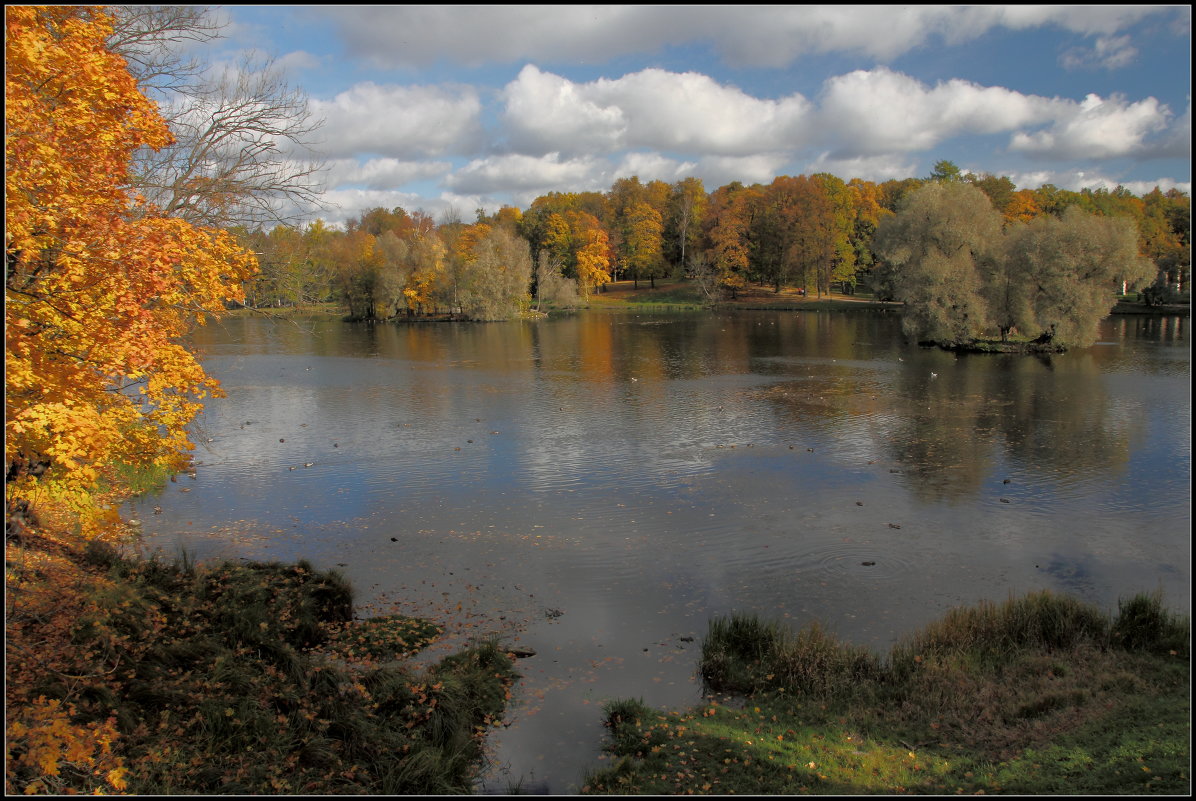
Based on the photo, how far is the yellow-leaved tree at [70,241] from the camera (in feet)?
24.4

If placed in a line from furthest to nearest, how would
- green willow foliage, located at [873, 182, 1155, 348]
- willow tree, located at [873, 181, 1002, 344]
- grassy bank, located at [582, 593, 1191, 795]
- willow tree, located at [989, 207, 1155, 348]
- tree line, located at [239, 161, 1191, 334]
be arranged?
tree line, located at [239, 161, 1191, 334], willow tree, located at [873, 181, 1002, 344], green willow foliage, located at [873, 182, 1155, 348], willow tree, located at [989, 207, 1155, 348], grassy bank, located at [582, 593, 1191, 795]

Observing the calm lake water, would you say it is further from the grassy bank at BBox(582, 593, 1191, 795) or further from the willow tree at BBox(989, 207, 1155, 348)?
the willow tree at BBox(989, 207, 1155, 348)

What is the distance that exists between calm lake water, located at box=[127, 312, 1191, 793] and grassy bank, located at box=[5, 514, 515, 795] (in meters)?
0.72

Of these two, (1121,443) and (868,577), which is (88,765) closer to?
(868,577)

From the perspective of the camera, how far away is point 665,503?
Answer: 1714 centimetres

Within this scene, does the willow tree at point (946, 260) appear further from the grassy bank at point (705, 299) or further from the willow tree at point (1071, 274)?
the grassy bank at point (705, 299)

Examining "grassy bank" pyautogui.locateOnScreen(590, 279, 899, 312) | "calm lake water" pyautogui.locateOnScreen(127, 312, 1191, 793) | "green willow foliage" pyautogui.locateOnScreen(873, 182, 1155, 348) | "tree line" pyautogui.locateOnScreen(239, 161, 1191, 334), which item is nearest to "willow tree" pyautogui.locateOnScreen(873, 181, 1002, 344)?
"green willow foliage" pyautogui.locateOnScreen(873, 182, 1155, 348)

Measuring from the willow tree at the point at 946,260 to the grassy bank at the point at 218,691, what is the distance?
137 ft

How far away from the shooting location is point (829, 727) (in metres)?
8.48

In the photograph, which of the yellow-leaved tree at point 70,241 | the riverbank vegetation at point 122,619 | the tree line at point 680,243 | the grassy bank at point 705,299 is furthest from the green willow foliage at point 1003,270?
the yellow-leaved tree at point 70,241

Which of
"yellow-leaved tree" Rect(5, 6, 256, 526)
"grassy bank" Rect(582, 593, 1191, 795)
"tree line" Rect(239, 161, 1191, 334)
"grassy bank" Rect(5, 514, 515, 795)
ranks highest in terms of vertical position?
"tree line" Rect(239, 161, 1191, 334)

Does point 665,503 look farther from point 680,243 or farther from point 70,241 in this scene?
point 680,243

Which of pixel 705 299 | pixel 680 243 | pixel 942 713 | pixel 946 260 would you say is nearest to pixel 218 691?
pixel 942 713

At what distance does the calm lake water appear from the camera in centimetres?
1148
